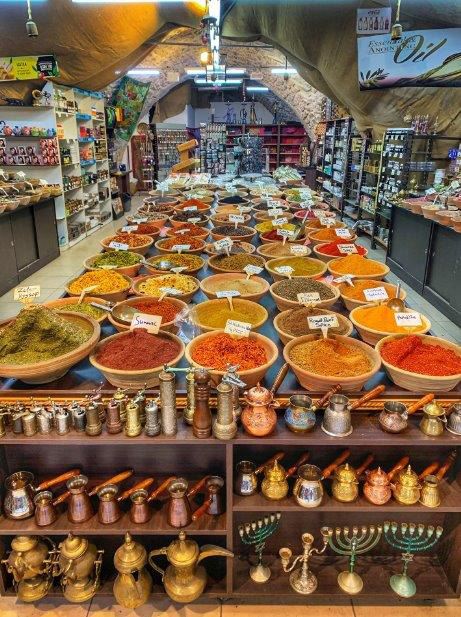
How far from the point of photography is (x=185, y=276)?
2736 millimetres

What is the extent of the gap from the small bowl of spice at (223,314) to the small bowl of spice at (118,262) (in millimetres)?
798

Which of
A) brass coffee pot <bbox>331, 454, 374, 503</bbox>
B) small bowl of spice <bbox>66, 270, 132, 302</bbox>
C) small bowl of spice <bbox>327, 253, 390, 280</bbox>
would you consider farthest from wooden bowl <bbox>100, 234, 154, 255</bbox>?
brass coffee pot <bbox>331, 454, 374, 503</bbox>

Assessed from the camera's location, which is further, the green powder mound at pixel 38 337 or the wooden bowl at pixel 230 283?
the wooden bowl at pixel 230 283

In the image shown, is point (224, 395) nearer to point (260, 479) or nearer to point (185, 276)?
point (260, 479)

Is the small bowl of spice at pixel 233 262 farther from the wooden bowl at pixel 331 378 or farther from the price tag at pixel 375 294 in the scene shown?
the wooden bowl at pixel 331 378

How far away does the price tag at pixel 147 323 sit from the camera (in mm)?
1959

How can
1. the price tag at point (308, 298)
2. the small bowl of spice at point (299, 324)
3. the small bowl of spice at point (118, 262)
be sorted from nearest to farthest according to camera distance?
the small bowl of spice at point (299, 324) → the price tag at point (308, 298) → the small bowl of spice at point (118, 262)

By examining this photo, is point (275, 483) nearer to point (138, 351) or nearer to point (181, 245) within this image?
point (138, 351)

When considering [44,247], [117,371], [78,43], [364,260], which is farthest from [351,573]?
[78,43]

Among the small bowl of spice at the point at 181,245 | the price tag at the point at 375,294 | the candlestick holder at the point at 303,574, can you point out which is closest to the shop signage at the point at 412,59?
the small bowl of spice at the point at 181,245

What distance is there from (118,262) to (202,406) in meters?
1.67

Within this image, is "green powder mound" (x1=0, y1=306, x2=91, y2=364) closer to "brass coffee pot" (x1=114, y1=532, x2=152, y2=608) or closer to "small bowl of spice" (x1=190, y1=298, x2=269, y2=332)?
"small bowl of spice" (x1=190, y1=298, x2=269, y2=332)

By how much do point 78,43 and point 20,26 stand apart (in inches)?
30.9

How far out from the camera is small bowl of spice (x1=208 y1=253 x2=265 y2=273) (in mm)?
2906
